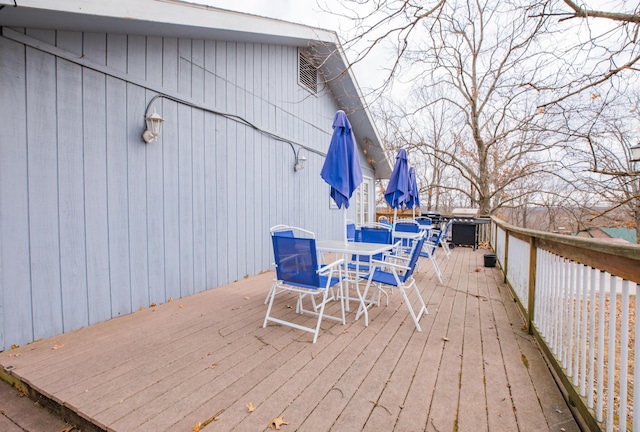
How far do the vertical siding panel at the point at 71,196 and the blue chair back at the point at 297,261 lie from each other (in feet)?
5.80

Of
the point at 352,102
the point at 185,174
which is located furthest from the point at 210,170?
the point at 352,102

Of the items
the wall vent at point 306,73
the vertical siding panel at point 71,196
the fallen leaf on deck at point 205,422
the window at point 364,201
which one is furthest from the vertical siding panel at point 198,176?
the window at point 364,201

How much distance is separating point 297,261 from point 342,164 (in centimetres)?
115

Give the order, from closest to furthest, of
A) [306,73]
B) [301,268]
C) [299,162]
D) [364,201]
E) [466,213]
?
[301,268] < [299,162] < [306,73] < [466,213] < [364,201]

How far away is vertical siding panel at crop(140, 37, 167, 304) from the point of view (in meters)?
3.61

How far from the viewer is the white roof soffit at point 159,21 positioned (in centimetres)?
241

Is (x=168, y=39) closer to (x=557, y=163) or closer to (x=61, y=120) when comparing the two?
(x=61, y=120)

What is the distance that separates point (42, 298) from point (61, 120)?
59.4 inches

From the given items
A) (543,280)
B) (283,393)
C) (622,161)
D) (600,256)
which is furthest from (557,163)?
(283,393)

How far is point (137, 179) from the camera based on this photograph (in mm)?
3469

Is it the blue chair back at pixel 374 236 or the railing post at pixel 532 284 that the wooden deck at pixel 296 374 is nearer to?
the railing post at pixel 532 284

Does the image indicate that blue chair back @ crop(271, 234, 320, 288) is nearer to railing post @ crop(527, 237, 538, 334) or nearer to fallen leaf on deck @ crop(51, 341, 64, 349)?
fallen leaf on deck @ crop(51, 341, 64, 349)

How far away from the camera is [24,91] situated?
2.62 meters

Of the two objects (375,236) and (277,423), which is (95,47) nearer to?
(277,423)
